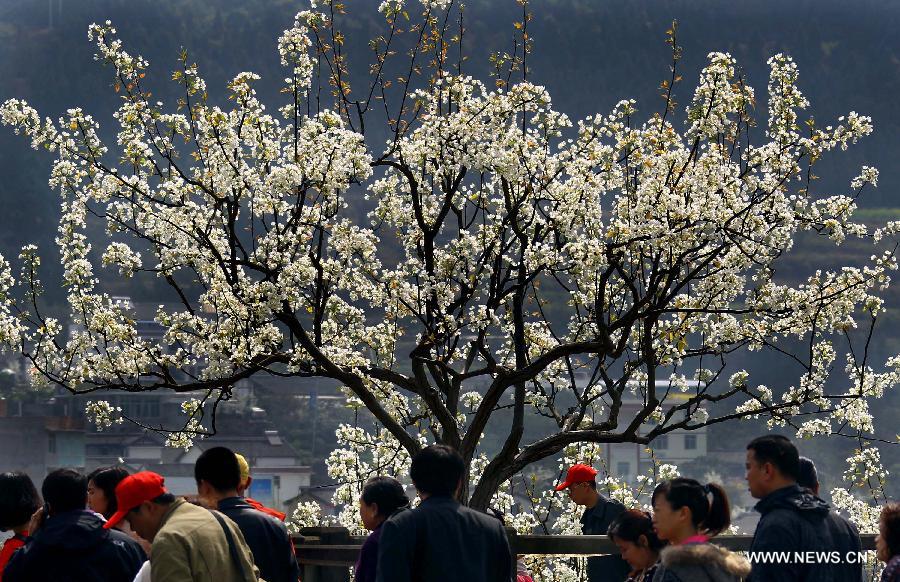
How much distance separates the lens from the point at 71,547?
616cm

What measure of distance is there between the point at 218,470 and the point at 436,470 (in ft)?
3.62

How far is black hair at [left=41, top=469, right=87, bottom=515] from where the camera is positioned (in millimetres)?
6297

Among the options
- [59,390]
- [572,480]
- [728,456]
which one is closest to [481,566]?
[572,480]

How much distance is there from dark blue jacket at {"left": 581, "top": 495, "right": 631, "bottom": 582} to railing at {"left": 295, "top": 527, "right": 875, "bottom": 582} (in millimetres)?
143

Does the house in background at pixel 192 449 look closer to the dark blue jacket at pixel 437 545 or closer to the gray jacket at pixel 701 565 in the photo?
the dark blue jacket at pixel 437 545

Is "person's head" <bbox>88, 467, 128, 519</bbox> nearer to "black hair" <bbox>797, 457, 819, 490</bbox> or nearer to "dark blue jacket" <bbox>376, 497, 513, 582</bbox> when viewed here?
"dark blue jacket" <bbox>376, 497, 513, 582</bbox>

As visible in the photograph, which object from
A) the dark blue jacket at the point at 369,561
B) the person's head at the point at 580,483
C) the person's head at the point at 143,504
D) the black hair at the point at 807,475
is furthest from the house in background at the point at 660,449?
the person's head at the point at 143,504

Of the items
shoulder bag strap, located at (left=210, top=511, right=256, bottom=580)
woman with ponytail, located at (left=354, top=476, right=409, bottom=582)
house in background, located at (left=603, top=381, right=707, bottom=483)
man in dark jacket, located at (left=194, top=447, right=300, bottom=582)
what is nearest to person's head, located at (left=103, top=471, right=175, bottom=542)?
shoulder bag strap, located at (left=210, top=511, right=256, bottom=580)

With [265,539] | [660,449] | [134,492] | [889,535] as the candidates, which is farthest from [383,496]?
[660,449]

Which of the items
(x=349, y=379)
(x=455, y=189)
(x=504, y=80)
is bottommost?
(x=349, y=379)

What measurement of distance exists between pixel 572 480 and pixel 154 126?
7242 millimetres

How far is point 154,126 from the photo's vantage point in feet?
46.3

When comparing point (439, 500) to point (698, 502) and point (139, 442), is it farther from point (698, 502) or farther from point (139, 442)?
point (139, 442)

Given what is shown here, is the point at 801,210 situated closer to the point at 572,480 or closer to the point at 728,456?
the point at 572,480
